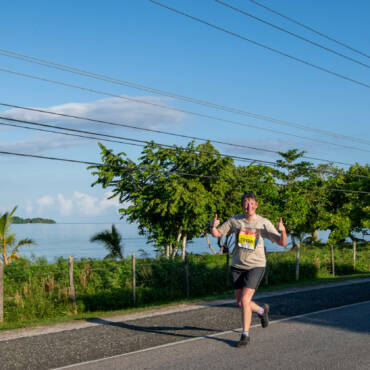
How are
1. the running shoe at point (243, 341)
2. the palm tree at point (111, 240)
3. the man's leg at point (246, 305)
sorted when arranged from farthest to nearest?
1. the palm tree at point (111, 240)
2. the man's leg at point (246, 305)
3. the running shoe at point (243, 341)

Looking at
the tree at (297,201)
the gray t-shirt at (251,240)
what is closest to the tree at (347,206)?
the tree at (297,201)

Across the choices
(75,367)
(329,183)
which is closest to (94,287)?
(75,367)

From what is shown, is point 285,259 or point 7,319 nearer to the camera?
point 7,319

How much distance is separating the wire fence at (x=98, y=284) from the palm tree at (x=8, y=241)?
652 cm

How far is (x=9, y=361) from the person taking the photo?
622 centimetres

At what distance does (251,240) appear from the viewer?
6605 mm

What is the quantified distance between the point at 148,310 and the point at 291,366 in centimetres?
581

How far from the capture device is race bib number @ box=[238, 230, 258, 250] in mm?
6605

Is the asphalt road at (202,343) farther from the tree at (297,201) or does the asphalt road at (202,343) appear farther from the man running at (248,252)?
the tree at (297,201)

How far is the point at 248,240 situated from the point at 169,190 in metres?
18.3

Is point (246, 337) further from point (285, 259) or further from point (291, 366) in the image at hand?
point (285, 259)

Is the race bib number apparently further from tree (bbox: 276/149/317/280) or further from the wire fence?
tree (bbox: 276/149/317/280)

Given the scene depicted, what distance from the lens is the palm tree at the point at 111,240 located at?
27.2m

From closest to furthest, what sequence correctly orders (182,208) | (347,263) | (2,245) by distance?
(2,245) → (182,208) → (347,263)
